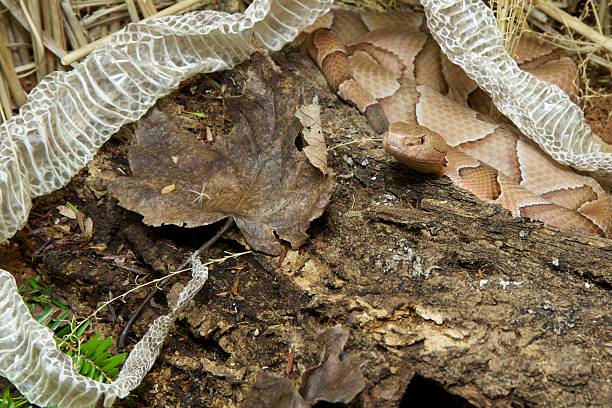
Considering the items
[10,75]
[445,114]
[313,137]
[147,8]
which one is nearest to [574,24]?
→ [445,114]

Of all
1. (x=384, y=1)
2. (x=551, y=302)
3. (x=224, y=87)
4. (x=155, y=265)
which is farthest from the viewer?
(x=384, y=1)

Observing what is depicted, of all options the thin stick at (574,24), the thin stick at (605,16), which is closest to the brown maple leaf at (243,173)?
the thin stick at (574,24)

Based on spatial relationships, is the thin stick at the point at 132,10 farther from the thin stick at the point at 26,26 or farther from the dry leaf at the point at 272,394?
the dry leaf at the point at 272,394

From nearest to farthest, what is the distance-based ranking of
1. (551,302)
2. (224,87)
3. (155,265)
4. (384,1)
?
(551,302)
(155,265)
(224,87)
(384,1)

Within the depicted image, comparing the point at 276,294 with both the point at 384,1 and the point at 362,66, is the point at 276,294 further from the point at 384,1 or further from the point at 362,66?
the point at 384,1

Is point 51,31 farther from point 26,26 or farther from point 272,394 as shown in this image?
point 272,394

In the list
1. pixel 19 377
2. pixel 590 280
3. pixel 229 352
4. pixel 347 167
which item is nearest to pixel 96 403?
pixel 19 377

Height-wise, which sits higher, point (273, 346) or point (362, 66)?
point (362, 66)
